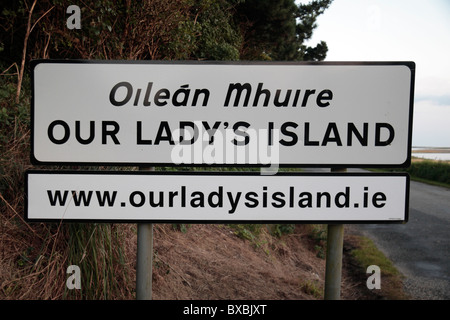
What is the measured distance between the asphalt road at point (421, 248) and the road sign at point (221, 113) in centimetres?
327

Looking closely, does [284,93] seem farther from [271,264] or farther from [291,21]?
[291,21]

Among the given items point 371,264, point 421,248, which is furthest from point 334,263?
point 421,248

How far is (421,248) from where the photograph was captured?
20.7 feet

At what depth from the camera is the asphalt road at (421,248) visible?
4.41m

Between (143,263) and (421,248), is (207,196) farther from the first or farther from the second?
(421,248)

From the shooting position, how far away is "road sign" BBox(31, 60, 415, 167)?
1828 millimetres

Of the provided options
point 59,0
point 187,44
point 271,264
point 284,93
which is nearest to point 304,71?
point 284,93

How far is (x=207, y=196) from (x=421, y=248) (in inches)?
239

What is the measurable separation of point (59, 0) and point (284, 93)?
3760 millimetres

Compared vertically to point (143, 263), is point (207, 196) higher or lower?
higher

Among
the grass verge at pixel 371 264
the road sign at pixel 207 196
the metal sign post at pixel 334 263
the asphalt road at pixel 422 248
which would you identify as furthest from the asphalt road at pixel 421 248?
the road sign at pixel 207 196

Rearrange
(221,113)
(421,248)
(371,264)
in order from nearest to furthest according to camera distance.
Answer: (221,113)
(371,264)
(421,248)

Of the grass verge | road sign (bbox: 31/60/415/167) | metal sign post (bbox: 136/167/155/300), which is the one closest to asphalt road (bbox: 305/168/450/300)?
the grass verge

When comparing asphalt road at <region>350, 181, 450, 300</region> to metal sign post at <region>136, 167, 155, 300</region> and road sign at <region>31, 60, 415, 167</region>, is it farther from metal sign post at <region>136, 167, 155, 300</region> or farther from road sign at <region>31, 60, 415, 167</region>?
metal sign post at <region>136, 167, 155, 300</region>
